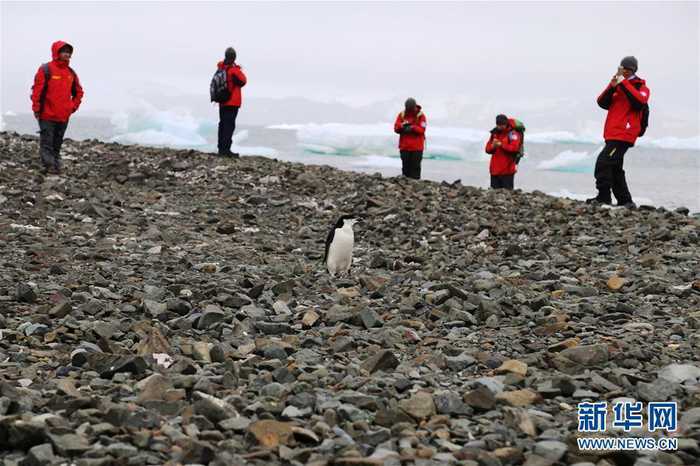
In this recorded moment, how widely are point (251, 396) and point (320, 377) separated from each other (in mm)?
374

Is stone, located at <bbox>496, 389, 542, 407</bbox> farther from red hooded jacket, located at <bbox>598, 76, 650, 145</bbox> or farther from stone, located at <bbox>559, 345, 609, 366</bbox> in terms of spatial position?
red hooded jacket, located at <bbox>598, 76, 650, 145</bbox>

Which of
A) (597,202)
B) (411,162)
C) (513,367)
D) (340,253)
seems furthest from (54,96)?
(513,367)

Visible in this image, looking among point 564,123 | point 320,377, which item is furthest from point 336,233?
point 564,123

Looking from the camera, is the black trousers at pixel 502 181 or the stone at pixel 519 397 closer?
the stone at pixel 519 397

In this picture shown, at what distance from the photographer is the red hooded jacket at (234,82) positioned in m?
12.5

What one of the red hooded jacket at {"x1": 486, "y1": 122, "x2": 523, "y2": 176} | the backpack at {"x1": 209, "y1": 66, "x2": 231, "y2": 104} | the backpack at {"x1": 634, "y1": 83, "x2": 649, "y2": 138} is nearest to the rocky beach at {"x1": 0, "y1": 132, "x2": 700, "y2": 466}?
the backpack at {"x1": 634, "y1": 83, "x2": 649, "y2": 138}

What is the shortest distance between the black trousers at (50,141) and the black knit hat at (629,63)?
6.70 meters

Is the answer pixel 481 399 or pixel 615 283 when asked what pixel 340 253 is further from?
pixel 481 399

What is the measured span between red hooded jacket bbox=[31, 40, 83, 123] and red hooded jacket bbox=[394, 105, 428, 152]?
15.2 feet

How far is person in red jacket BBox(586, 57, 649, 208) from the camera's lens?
9.95 m

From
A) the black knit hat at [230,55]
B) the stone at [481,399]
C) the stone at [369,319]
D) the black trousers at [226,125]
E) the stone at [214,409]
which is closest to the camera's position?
the stone at [214,409]

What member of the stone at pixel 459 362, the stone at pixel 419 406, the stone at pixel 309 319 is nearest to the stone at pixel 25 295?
the stone at pixel 309 319

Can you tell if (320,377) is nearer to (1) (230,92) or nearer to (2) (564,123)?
(1) (230,92)

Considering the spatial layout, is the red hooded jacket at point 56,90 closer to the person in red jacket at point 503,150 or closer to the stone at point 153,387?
the person in red jacket at point 503,150
